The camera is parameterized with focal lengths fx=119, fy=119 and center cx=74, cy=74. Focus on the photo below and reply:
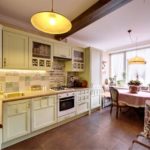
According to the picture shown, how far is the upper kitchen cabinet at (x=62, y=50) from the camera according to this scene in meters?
3.18

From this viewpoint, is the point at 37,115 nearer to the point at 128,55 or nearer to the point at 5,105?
the point at 5,105

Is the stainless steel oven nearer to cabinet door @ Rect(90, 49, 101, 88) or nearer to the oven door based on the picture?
the oven door

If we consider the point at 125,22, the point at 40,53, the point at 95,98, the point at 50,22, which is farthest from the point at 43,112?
the point at 125,22

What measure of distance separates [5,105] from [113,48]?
4.88 metres

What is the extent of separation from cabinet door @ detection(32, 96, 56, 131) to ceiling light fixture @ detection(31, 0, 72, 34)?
1.47 meters

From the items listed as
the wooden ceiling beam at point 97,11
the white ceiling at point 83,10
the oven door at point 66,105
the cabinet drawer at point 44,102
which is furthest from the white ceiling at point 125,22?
the cabinet drawer at point 44,102

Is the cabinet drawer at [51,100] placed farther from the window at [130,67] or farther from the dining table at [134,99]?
the window at [130,67]

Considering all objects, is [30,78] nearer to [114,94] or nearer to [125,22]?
[114,94]

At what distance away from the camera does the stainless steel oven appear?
294 cm

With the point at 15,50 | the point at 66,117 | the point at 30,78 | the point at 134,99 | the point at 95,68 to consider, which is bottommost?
the point at 66,117

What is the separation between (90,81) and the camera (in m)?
3.80

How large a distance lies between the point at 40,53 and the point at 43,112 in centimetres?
136

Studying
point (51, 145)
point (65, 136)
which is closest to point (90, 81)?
point (65, 136)

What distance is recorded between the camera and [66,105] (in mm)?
3104
